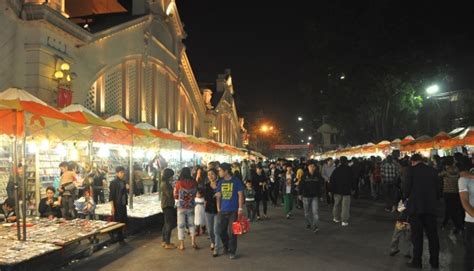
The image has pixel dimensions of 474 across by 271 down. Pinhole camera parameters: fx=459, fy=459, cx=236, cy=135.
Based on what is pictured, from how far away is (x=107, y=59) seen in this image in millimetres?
19375

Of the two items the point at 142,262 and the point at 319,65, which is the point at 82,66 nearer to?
the point at 142,262

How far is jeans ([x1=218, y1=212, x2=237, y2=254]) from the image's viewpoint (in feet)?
30.2

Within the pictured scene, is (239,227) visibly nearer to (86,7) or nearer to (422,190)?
(422,190)

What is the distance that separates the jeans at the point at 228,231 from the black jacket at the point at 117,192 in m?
3.19

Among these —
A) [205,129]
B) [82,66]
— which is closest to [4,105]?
[82,66]

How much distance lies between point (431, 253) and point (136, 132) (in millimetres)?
10056

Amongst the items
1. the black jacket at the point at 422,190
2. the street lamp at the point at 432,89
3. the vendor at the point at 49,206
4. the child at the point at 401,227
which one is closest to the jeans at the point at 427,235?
the black jacket at the point at 422,190

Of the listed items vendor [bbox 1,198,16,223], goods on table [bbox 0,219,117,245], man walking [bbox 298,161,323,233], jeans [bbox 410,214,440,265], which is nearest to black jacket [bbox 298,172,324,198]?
man walking [bbox 298,161,323,233]

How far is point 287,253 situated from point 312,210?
3497 millimetres

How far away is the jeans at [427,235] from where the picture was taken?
804cm

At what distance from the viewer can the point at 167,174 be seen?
10.8 metres

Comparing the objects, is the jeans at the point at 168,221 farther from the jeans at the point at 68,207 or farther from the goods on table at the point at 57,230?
the jeans at the point at 68,207

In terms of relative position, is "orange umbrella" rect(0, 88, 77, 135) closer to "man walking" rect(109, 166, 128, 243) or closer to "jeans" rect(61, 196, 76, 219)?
"man walking" rect(109, 166, 128, 243)

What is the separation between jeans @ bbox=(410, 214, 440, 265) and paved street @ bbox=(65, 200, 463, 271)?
29 cm
